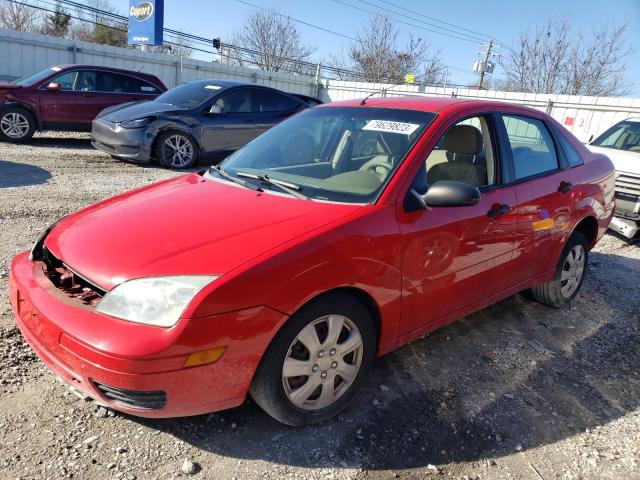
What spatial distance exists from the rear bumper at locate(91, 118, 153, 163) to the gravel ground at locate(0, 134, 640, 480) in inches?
182

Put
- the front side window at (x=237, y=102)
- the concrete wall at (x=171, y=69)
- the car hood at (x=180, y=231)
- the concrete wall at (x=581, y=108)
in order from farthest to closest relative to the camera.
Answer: the concrete wall at (x=171, y=69) → the concrete wall at (x=581, y=108) → the front side window at (x=237, y=102) → the car hood at (x=180, y=231)

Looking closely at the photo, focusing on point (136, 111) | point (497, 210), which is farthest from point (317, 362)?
point (136, 111)

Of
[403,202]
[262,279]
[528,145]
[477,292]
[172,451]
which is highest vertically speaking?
[528,145]

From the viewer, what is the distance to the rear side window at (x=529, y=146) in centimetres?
357

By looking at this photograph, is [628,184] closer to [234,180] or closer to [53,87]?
[234,180]

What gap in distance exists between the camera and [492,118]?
3.45 meters

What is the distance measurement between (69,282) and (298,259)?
1.17 meters

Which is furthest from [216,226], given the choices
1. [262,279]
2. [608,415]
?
[608,415]

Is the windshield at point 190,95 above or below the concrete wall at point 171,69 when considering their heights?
below

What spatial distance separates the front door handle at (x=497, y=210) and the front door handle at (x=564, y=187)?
82cm

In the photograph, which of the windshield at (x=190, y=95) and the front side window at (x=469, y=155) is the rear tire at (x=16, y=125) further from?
the front side window at (x=469, y=155)

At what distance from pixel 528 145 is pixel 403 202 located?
1669 millimetres

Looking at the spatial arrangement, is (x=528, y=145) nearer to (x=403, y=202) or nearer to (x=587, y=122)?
(x=403, y=202)

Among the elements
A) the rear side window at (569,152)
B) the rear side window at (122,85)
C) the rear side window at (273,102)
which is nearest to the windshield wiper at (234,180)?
the rear side window at (569,152)
